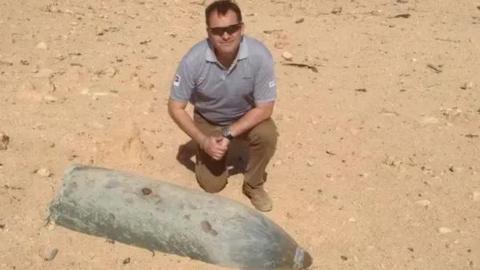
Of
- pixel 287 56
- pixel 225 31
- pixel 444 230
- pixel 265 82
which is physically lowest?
pixel 444 230

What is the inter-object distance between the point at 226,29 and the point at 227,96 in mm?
457

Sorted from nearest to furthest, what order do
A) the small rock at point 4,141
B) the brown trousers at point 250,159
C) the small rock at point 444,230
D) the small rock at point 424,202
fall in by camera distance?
the small rock at point 444,230, the brown trousers at point 250,159, the small rock at point 424,202, the small rock at point 4,141

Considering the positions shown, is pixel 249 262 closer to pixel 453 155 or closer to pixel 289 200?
pixel 289 200

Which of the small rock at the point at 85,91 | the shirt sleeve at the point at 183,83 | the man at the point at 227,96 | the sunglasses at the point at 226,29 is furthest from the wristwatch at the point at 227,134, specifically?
the small rock at the point at 85,91

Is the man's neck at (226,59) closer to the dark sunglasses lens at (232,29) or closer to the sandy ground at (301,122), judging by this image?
the dark sunglasses lens at (232,29)

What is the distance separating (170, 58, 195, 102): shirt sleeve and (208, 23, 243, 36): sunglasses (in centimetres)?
27

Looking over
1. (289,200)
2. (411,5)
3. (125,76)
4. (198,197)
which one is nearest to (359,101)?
(289,200)

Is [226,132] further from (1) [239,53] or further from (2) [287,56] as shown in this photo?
(2) [287,56]

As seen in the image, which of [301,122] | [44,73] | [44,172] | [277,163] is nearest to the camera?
[44,172]

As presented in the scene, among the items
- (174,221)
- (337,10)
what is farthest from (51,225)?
(337,10)

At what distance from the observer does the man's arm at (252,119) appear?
375 centimetres

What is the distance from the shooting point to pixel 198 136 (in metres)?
3.69

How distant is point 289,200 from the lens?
3990 mm

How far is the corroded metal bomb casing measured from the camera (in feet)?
10.6
